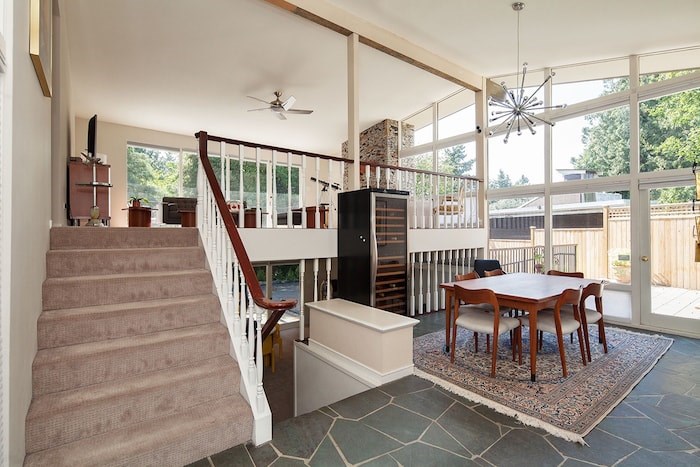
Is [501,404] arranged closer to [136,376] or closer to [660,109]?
[136,376]

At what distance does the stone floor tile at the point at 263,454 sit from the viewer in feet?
6.46

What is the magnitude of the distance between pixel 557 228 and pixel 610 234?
2.51 feet

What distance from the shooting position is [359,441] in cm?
215

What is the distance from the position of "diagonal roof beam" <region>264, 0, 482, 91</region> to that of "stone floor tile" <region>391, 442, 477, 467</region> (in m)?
4.93

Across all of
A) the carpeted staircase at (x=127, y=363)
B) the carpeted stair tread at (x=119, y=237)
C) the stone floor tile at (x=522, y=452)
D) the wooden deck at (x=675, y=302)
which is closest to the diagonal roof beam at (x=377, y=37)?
the carpeted stair tread at (x=119, y=237)

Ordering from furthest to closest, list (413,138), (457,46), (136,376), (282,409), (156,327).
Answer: (413,138) → (457,46) → (282,409) → (156,327) → (136,376)

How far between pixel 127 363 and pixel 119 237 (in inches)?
54.8

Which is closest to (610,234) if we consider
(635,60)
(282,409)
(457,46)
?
(635,60)

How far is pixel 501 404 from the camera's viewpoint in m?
2.57

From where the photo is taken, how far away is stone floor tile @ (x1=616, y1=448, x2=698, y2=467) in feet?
6.46

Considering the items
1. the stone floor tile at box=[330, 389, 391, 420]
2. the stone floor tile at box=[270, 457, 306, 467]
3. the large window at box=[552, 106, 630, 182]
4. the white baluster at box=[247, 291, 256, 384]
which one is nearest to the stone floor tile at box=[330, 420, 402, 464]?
the stone floor tile at box=[330, 389, 391, 420]

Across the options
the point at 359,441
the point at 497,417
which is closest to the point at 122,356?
the point at 359,441

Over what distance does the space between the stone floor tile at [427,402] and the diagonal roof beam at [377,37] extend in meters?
4.68

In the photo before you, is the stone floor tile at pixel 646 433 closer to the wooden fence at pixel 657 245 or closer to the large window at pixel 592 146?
the wooden fence at pixel 657 245
